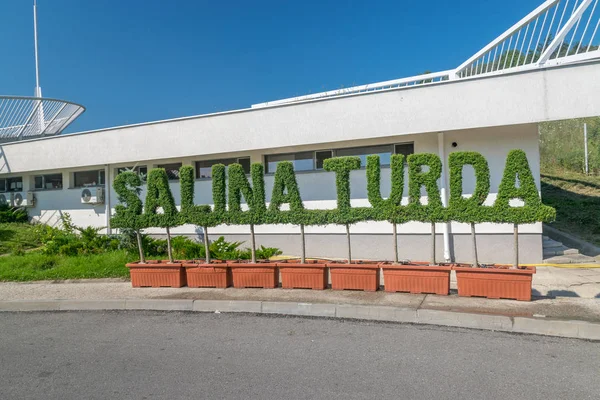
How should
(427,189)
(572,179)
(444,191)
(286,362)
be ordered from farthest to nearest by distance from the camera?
(572,179) → (444,191) → (427,189) → (286,362)

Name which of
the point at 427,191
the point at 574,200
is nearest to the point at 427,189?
the point at 427,191

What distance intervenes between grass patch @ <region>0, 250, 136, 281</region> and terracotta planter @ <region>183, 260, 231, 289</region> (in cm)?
212

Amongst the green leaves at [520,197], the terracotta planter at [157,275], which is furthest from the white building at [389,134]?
the terracotta planter at [157,275]

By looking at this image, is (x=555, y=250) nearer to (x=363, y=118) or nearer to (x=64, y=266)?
(x=363, y=118)

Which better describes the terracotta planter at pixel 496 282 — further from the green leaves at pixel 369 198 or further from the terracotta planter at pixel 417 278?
the green leaves at pixel 369 198

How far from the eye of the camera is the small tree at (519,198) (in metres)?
6.82

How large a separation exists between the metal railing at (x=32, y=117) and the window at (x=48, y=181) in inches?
171

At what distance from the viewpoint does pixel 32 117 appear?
20344mm

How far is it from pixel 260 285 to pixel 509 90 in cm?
686

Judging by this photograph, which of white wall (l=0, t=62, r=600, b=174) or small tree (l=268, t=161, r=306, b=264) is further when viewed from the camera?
white wall (l=0, t=62, r=600, b=174)

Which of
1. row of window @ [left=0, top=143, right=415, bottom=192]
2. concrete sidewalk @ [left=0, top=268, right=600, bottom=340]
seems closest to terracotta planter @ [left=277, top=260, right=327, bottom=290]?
concrete sidewalk @ [left=0, top=268, right=600, bottom=340]

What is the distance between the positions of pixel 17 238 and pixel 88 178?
9.76ft

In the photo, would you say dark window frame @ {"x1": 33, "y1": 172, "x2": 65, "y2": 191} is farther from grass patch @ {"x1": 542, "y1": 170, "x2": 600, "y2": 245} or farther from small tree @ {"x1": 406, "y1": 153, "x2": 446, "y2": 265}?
grass patch @ {"x1": 542, "y1": 170, "x2": 600, "y2": 245}

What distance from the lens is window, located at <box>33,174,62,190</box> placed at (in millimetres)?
16109
